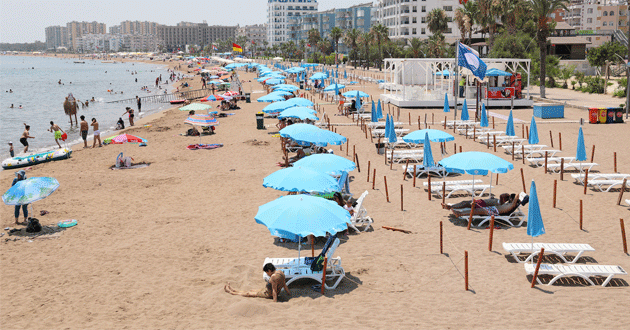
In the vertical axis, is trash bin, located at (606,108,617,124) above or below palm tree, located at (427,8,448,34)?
below

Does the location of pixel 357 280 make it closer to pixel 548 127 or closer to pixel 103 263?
pixel 103 263

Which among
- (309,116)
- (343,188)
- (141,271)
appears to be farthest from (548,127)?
(141,271)

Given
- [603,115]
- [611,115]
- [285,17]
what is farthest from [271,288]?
[285,17]

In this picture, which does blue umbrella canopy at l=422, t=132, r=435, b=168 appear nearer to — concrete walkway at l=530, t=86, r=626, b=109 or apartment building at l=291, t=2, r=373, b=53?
concrete walkway at l=530, t=86, r=626, b=109

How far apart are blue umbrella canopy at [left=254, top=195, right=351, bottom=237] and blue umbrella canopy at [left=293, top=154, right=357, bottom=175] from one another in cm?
381

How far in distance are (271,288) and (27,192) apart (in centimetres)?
720

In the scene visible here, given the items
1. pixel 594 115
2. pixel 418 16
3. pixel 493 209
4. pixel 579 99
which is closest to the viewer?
pixel 493 209

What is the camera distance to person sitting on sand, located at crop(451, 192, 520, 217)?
12.8 metres

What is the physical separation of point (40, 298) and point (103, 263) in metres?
1.66

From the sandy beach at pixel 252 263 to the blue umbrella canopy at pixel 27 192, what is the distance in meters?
1.03

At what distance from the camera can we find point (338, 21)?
16538 cm

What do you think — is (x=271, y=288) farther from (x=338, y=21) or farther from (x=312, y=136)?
(x=338, y=21)

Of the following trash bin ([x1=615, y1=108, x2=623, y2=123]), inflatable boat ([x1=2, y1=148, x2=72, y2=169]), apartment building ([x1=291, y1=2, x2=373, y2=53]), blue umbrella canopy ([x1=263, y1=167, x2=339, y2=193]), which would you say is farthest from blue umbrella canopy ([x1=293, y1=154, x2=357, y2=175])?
apartment building ([x1=291, y1=2, x2=373, y2=53])

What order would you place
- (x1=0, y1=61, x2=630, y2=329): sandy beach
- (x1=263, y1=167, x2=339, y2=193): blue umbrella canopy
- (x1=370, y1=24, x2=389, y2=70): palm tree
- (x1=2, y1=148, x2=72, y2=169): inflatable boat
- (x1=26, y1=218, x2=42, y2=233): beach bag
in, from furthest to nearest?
1. (x1=370, y1=24, x2=389, y2=70): palm tree
2. (x1=2, y1=148, x2=72, y2=169): inflatable boat
3. (x1=26, y1=218, x2=42, y2=233): beach bag
4. (x1=263, y1=167, x2=339, y2=193): blue umbrella canopy
5. (x1=0, y1=61, x2=630, y2=329): sandy beach
